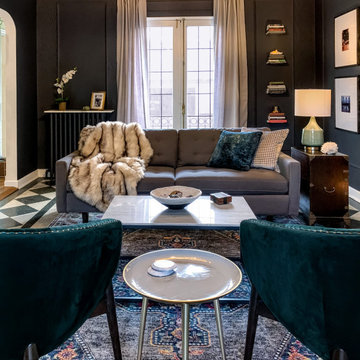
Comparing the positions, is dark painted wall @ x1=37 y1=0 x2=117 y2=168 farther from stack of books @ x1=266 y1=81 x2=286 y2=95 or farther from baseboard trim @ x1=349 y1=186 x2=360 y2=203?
baseboard trim @ x1=349 y1=186 x2=360 y2=203

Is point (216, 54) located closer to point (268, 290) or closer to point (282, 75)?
point (282, 75)

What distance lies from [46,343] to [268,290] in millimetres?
734

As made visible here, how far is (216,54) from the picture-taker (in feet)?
19.5

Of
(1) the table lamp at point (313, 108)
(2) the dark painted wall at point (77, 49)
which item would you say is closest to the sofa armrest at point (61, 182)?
(1) the table lamp at point (313, 108)

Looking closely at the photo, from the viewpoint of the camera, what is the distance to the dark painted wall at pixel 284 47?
5.93 meters

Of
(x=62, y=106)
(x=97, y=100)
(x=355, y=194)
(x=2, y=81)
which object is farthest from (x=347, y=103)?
(x=2, y=81)

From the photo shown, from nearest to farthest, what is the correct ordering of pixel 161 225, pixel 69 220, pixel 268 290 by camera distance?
pixel 268 290 < pixel 161 225 < pixel 69 220

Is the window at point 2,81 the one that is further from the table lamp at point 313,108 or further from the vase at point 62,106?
the table lamp at point 313,108

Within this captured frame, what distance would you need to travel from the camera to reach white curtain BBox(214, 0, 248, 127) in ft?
19.3

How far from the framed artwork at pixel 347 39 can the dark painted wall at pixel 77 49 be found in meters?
3.08

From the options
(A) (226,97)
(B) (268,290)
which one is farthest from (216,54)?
(B) (268,290)

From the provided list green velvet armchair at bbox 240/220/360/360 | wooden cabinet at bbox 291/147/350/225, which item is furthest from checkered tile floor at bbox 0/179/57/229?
green velvet armchair at bbox 240/220/360/360

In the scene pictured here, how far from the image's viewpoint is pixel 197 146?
4273 mm

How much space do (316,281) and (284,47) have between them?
5352 millimetres
